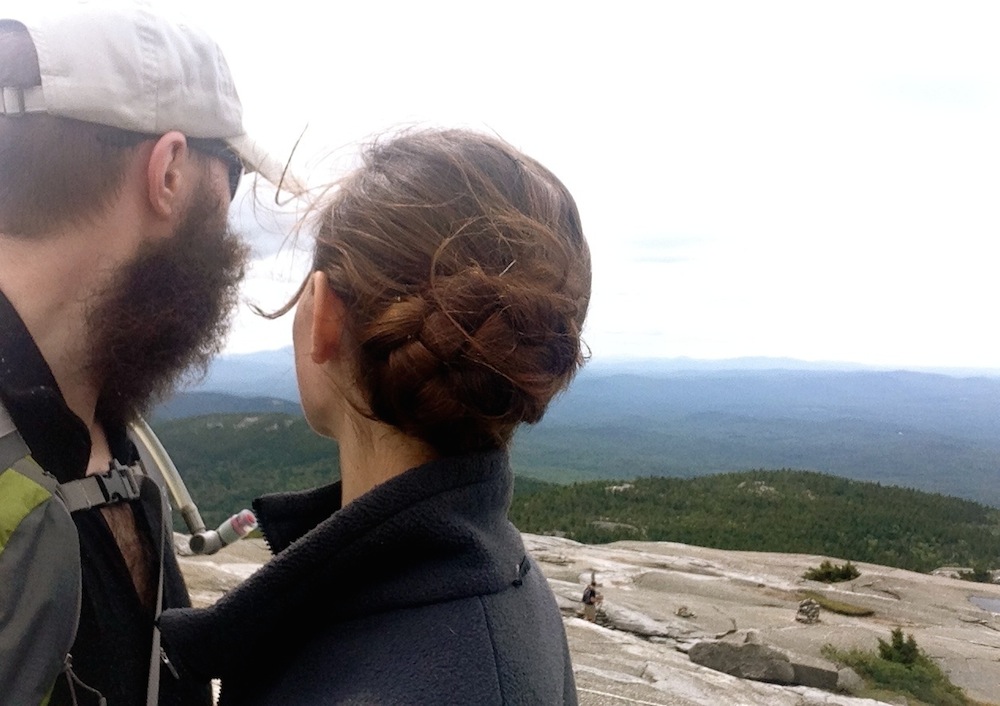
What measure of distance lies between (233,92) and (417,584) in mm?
1551

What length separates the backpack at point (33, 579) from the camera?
56.7 inches

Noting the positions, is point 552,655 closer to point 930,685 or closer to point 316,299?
point 316,299

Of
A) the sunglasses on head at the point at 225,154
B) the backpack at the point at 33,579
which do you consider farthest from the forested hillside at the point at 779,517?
the backpack at the point at 33,579

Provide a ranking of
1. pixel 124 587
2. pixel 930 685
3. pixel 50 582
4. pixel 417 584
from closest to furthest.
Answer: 1. pixel 417 584
2. pixel 50 582
3. pixel 124 587
4. pixel 930 685

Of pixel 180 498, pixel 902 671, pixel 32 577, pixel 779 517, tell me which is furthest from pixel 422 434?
pixel 779 517

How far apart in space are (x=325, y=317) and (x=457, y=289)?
0.30m

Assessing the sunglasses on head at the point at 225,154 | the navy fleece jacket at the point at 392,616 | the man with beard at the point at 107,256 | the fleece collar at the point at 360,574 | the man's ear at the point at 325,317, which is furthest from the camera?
the sunglasses on head at the point at 225,154

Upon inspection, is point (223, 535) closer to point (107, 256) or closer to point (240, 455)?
point (107, 256)

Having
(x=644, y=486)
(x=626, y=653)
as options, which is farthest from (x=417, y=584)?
(x=644, y=486)

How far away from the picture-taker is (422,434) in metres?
1.40

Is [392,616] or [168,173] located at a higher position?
[168,173]

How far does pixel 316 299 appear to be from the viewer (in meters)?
1.42

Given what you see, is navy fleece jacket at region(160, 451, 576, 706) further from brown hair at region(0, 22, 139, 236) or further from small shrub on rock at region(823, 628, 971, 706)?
small shrub on rock at region(823, 628, 971, 706)

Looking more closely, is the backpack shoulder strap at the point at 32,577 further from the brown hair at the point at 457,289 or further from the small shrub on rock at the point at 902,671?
the small shrub on rock at the point at 902,671
